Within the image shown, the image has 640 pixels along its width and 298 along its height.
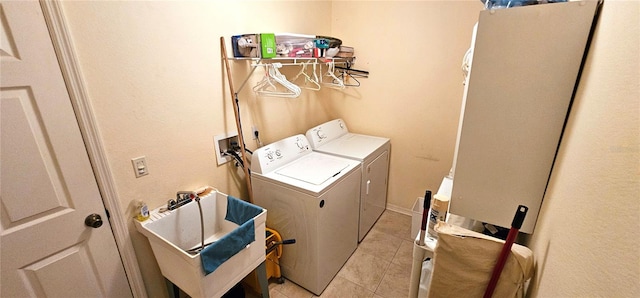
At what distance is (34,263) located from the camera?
3.72 feet

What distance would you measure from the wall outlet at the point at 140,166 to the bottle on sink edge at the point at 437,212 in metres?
1.59

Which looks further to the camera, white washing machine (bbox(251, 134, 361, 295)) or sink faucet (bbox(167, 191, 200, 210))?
white washing machine (bbox(251, 134, 361, 295))

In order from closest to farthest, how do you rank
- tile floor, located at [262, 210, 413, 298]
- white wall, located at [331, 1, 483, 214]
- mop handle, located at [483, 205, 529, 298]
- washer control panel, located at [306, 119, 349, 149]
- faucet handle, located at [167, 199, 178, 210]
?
mop handle, located at [483, 205, 529, 298], faucet handle, located at [167, 199, 178, 210], tile floor, located at [262, 210, 413, 298], white wall, located at [331, 1, 483, 214], washer control panel, located at [306, 119, 349, 149]

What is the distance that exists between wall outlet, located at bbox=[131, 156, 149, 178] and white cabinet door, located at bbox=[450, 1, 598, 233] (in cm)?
164

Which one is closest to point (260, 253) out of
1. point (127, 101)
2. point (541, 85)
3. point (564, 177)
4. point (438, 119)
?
point (127, 101)

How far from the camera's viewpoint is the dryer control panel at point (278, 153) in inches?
76.4

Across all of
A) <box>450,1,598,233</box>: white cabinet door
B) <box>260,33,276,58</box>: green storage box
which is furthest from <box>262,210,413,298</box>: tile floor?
<box>260,33,276,58</box>: green storage box

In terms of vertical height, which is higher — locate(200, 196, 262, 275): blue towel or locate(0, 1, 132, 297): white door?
locate(0, 1, 132, 297): white door

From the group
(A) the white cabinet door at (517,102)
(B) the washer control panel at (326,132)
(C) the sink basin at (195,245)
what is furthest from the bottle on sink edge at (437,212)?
(B) the washer control panel at (326,132)

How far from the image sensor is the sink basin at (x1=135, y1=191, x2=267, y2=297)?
1.27 meters

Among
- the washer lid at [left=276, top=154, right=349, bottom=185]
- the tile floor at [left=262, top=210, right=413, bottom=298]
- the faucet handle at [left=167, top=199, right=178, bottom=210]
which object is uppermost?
the washer lid at [left=276, top=154, right=349, bottom=185]

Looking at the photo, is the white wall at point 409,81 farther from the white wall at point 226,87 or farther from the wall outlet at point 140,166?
the wall outlet at point 140,166

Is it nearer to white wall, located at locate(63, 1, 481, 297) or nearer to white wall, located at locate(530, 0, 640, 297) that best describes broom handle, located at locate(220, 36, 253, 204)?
white wall, located at locate(63, 1, 481, 297)

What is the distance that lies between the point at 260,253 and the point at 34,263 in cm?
100
